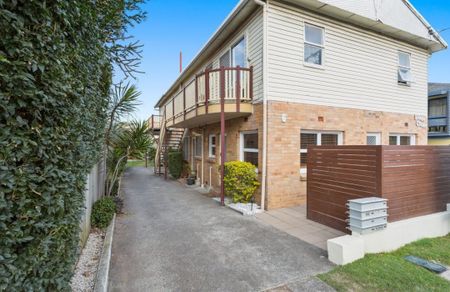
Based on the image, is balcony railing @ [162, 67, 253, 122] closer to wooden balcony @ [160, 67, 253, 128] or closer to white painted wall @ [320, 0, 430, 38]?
wooden balcony @ [160, 67, 253, 128]

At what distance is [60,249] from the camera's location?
1975mm

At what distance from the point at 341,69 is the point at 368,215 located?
6217 mm

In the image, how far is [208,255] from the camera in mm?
4234

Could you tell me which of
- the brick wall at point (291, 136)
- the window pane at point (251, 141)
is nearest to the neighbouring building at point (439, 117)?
the brick wall at point (291, 136)

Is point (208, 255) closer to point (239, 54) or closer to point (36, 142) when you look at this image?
point (36, 142)

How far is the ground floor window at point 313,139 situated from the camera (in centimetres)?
799

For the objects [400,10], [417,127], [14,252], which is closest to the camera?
[14,252]

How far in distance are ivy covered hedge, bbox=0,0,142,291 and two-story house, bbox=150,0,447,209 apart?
5746mm

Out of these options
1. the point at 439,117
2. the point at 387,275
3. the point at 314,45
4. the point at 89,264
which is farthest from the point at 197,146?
the point at 439,117

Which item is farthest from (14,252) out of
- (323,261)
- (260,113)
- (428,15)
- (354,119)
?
(428,15)

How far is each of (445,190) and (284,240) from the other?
13.4 ft

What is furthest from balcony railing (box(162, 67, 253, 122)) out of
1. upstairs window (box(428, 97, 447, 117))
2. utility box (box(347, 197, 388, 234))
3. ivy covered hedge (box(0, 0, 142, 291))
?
upstairs window (box(428, 97, 447, 117))

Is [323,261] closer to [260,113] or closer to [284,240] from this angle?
[284,240]

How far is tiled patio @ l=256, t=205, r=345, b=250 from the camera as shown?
16.4 feet
